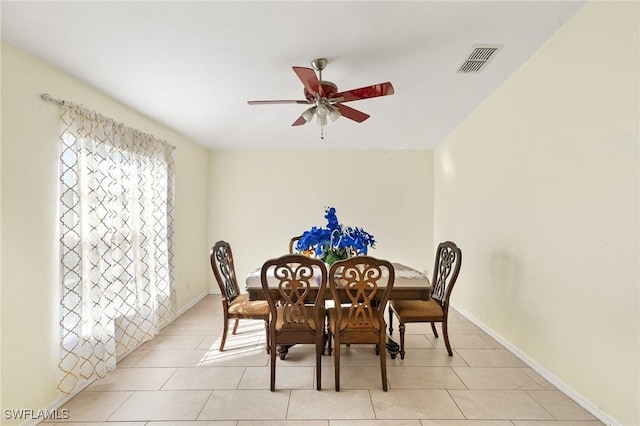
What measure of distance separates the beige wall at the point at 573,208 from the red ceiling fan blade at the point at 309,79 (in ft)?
5.47

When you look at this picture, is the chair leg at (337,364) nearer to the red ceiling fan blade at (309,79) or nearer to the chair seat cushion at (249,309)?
the chair seat cushion at (249,309)

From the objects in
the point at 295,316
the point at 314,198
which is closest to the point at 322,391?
the point at 295,316

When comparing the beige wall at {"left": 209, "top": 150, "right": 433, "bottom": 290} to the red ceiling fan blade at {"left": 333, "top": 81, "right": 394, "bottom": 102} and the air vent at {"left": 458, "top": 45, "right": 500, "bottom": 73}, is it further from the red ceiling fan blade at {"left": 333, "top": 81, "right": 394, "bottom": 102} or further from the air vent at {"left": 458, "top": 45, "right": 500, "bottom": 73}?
the red ceiling fan blade at {"left": 333, "top": 81, "right": 394, "bottom": 102}

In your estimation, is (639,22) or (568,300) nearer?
(639,22)

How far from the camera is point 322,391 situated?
2139 millimetres

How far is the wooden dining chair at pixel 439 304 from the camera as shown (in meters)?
2.55

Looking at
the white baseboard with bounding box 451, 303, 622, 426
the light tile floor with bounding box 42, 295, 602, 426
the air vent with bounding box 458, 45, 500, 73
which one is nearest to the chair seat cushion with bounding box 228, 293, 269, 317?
the light tile floor with bounding box 42, 295, 602, 426

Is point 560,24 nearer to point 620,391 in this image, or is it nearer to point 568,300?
point 568,300

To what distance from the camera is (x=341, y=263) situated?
1.97 metres

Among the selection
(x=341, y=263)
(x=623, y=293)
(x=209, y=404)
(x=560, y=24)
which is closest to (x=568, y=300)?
(x=623, y=293)

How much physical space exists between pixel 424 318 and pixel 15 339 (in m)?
2.83

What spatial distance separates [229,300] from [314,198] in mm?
2403

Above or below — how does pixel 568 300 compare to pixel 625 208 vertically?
below

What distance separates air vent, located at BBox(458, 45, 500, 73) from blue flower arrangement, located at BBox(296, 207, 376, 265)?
155cm
